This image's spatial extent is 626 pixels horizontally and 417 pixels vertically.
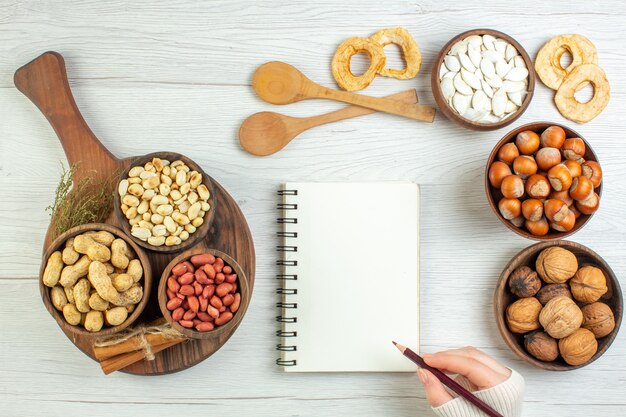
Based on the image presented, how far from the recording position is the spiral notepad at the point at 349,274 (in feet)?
4.21

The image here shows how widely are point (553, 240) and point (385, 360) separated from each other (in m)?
0.41

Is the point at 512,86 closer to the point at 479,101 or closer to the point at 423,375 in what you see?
the point at 479,101

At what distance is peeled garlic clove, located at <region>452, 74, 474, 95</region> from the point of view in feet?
4.13

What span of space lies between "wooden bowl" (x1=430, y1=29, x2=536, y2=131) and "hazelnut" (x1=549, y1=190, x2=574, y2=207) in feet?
0.56

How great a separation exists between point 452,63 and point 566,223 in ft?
1.25

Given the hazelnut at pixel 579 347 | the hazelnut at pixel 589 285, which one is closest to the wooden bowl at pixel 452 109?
the hazelnut at pixel 589 285

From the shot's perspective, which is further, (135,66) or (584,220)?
(135,66)

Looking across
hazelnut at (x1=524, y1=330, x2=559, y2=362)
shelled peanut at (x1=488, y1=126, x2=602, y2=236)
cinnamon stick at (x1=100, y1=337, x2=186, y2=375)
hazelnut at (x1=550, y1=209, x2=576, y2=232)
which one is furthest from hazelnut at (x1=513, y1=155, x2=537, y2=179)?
cinnamon stick at (x1=100, y1=337, x2=186, y2=375)

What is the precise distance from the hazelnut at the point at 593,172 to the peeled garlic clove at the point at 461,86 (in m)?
0.26

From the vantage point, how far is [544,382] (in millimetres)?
1304

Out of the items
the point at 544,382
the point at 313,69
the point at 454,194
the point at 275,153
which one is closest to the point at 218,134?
the point at 275,153

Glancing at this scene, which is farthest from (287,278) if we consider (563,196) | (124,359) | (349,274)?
A: (563,196)

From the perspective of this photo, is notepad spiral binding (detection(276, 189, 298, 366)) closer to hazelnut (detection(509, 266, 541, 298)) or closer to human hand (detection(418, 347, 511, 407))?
human hand (detection(418, 347, 511, 407))

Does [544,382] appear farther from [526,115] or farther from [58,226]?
[58,226]
